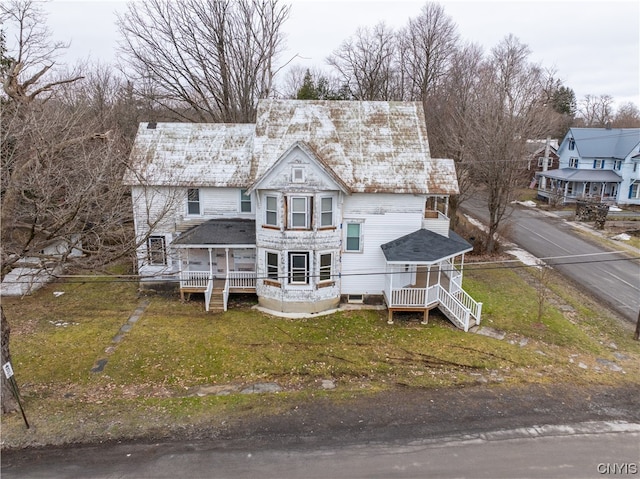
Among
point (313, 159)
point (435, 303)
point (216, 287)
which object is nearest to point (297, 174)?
point (313, 159)

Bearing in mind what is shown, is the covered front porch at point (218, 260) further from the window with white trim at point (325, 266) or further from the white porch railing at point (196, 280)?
the window with white trim at point (325, 266)

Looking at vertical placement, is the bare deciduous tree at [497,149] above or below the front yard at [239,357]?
above

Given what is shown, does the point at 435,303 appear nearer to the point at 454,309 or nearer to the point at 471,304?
the point at 454,309

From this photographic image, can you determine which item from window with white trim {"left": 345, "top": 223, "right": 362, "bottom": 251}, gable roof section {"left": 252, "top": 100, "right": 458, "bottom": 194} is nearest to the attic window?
gable roof section {"left": 252, "top": 100, "right": 458, "bottom": 194}

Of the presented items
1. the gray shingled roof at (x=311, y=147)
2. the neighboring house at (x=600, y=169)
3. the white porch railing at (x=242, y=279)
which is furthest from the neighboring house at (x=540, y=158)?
the white porch railing at (x=242, y=279)

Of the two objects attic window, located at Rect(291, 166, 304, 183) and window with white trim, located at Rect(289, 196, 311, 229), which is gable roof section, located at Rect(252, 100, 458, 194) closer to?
attic window, located at Rect(291, 166, 304, 183)

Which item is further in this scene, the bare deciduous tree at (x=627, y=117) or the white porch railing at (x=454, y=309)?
the bare deciduous tree at (x=627, y=117)

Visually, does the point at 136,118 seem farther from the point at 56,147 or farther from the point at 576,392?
the point at 576,392
